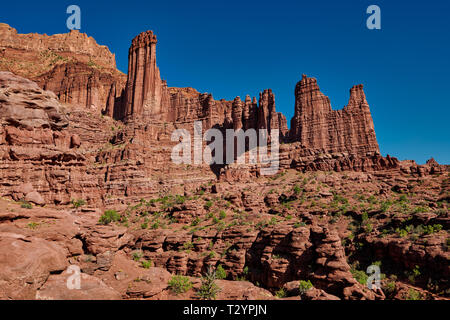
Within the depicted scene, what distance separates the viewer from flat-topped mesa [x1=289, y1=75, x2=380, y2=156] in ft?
224

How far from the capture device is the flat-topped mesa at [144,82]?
91.5 metres

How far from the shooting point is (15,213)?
18.3m

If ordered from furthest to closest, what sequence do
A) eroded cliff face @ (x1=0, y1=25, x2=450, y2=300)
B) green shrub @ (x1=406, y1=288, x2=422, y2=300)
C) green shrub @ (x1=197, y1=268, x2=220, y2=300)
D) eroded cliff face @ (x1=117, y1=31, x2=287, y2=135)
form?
eroded cliff face @ (x1=117, y1=31, x2=287, y2=135)
green shrub @ (x1=197, y1=268, x2=220, y2=300)
green shrub @ (x1=406, y1=288, x2=422, y2=300)
eroded cliff face @ (x1=0, y1=25, x2=450, y2=300)

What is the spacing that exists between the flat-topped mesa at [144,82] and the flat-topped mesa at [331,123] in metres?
47.4

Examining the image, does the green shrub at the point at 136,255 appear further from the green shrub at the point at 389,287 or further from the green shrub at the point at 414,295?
the green shrub at the point at 414,295

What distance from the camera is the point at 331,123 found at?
71750mm

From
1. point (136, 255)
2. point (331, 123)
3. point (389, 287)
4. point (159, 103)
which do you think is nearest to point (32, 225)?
point (136, 255)

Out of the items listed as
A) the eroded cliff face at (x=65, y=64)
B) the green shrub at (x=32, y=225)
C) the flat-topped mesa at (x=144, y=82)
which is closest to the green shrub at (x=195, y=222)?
the green shrub at (x=32, y=225)

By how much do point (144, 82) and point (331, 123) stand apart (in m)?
62.8

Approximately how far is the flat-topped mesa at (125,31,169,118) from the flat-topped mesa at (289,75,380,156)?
4741cm

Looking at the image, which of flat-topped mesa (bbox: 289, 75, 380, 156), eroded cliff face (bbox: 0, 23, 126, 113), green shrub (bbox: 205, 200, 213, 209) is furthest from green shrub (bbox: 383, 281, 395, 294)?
eroded cliff face (bbox: 0, 23, 126, 113)

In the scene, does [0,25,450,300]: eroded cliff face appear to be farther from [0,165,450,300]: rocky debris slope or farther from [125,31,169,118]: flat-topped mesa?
[125,31,169,118]: flat-topped mesa

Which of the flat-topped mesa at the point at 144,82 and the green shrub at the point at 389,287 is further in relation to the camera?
the flat-topped mesa at the point at 144,82

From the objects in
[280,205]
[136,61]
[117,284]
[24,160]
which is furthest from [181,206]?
[136,61]
